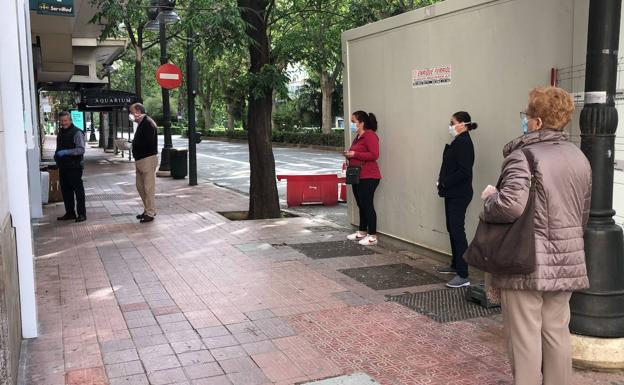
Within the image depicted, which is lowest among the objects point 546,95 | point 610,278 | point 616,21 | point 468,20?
point 610,278

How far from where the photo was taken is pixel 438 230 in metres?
7.27

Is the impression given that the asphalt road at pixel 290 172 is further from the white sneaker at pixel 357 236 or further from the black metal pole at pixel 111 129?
the black metal pole at pixel 111 129

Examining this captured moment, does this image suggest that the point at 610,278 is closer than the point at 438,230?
Yes

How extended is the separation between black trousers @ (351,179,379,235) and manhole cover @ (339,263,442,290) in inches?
46.5

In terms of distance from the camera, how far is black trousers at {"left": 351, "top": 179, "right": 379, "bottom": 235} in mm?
8172

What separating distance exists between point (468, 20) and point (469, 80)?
0.63 m

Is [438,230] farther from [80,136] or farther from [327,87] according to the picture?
[327,87]

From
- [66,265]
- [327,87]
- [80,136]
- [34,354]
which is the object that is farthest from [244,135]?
[34,354]

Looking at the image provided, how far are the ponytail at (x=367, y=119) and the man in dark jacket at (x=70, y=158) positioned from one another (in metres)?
4.77

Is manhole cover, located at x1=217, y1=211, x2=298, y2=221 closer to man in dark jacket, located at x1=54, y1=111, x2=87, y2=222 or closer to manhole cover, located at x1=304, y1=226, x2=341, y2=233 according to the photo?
manhole cover, located at x1=304, y1=226, x2=341, y2=233

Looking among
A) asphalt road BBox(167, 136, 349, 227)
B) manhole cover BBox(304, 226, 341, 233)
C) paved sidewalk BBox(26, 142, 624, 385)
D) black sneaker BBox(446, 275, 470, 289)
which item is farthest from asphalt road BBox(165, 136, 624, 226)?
black sneaker BBox(446, 275, 470, 289)

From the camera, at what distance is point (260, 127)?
10438 mm

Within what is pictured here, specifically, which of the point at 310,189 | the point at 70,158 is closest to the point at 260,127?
the point at 310,189

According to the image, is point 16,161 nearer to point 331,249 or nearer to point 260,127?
point 331,249
